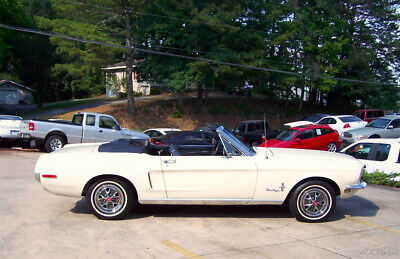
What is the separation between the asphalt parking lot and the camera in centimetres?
478

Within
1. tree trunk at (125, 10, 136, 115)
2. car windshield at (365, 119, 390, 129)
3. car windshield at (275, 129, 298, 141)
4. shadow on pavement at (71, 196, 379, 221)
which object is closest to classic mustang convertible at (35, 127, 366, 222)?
shadow on pavement at (71, 196, 379, 221)

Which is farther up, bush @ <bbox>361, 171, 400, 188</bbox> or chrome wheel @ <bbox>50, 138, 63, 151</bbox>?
chrome wheel @ <bbox>50, 138, 63, 151</bbox>

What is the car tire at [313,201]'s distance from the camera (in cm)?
608

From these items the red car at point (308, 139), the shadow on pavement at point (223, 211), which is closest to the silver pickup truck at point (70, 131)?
the red car at point (308, 139)

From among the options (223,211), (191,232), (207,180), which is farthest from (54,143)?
(191,232)

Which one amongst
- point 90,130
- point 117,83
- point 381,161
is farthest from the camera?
point 117,83

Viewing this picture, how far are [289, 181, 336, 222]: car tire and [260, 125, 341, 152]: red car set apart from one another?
32.3ft

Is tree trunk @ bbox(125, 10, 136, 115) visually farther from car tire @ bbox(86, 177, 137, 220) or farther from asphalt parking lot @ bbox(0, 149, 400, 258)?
car tire @ bbox(86, 177, 137, 220)

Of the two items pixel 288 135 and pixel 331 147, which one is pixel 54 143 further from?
pixel 331 147

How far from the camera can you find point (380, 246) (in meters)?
5.13

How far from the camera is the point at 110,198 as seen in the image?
6.00 m

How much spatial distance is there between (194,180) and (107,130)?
33.4 ft

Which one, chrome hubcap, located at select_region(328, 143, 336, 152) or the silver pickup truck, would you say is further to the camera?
chrome hubcap, located at select_region(328, 143, 336, 152)

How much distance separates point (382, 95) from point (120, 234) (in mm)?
37518
